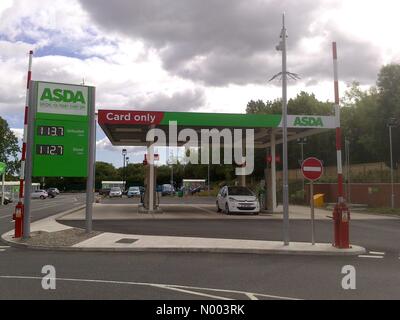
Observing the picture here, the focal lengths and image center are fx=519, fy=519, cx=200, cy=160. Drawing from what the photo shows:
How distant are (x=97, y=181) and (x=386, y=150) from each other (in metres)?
92.0

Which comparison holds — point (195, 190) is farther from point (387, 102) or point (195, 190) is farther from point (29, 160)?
point (29, 160)

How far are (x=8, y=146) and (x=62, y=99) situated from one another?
97.1 metres

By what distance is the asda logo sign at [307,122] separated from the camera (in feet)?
84.1

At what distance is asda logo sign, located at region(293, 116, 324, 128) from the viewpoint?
25.6 meters

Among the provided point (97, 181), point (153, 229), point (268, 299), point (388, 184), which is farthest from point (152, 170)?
point (97, 181)

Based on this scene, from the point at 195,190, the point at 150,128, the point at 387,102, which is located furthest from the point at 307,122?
the point at 195,190

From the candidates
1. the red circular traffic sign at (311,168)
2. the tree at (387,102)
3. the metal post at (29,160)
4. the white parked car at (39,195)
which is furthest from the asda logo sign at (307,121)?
the white parked car at (39,195)

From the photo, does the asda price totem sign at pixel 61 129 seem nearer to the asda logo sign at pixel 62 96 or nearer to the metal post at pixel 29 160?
the asda logo sign at pixel 62 96

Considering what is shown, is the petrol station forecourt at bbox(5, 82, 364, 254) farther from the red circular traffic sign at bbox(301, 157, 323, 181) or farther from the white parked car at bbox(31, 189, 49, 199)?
the white parked car at bbox(31, 189, 49, 199)

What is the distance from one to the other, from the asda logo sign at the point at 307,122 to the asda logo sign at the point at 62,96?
40.2 feet

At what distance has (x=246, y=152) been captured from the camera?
38750 millimetres

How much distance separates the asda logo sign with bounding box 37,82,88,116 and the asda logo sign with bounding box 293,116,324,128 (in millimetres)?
12173

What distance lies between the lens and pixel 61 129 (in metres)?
16.6
